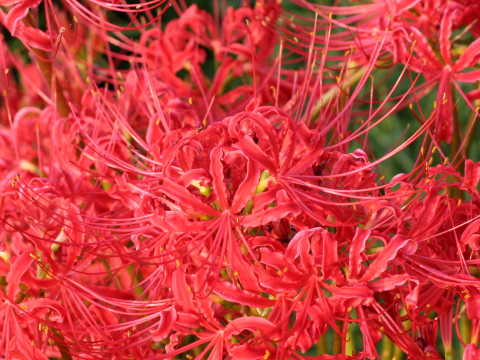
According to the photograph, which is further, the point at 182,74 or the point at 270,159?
the point at 182,74

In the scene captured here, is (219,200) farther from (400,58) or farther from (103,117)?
(400,58)

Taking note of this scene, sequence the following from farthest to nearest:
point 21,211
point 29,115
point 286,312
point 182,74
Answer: point 182,74 → point 29,115 → point 21,211 → point 286,312

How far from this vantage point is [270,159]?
640mm

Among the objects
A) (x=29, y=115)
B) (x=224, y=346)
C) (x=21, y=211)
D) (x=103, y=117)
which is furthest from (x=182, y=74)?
(x=224, y=346)

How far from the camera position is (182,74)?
1.75m

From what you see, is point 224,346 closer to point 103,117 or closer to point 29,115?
point 103,117

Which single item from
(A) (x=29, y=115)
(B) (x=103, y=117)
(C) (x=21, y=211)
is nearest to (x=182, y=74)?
(A) (x=29, y=115)

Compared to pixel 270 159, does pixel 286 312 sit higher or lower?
lower

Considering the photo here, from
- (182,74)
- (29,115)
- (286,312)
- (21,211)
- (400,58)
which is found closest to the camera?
(286,312)

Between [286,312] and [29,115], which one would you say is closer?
[286,312]

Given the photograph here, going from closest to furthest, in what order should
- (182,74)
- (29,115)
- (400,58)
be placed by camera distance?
1. (400,58)
2. (29,115)
3. (182,74)

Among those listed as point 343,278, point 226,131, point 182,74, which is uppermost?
point 226,131

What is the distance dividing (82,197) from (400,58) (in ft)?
1.37

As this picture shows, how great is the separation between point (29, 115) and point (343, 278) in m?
0.65
